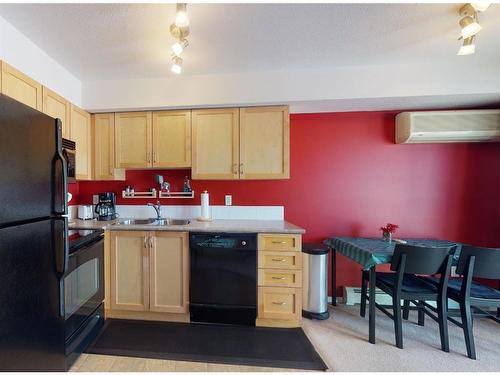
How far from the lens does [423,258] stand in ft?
5.65

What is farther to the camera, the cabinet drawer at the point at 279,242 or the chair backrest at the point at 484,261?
the cabinet drawer at the point at 279,242

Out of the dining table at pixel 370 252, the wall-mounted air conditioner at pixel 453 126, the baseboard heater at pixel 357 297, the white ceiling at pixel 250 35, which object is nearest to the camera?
the white ceiling at pixel 250 35

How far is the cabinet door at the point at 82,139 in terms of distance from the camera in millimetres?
2232

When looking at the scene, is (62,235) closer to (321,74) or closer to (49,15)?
(49,15)

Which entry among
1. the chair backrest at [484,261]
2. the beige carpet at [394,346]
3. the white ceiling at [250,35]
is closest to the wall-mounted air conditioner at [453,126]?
the white ceiling at [250,35]

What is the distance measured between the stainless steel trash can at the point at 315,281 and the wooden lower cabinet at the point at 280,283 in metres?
0.18

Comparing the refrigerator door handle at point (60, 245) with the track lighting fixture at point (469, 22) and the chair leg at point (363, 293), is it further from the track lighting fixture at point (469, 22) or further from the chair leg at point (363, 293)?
the track lighting fixture at point (469, 22)

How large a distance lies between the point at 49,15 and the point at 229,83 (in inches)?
54.1

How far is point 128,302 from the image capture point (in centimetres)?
209

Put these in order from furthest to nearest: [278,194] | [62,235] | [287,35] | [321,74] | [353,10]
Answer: [278,194] < [321,74] < [287,35] < [353,10] < [62,235]

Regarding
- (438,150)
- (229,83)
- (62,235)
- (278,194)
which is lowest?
(62,235)

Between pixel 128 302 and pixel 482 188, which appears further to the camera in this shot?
pixel 482 188

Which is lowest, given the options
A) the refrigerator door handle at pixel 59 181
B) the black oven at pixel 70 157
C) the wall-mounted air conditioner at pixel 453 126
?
the refrigerator door handle at pixel 59 181

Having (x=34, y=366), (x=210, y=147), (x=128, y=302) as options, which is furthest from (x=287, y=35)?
(x=128, y=302)
